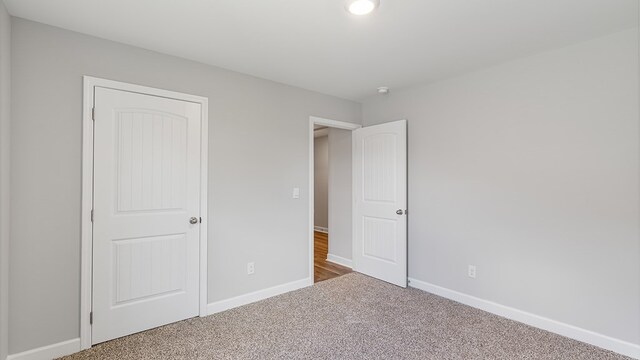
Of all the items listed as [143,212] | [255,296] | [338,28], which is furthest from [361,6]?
[255,296]

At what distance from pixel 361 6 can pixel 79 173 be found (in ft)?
7.58

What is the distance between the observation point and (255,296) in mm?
3148

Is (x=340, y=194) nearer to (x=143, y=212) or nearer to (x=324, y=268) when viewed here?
(x=324, y=268)

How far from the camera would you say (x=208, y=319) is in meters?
2.73

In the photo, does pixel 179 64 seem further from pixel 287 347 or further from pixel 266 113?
pixel 287 347

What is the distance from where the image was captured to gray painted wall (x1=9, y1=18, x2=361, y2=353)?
206cm

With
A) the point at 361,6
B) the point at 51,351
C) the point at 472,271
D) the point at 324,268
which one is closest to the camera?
the point at 361,6

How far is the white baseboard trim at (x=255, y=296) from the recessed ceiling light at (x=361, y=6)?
2.72 m

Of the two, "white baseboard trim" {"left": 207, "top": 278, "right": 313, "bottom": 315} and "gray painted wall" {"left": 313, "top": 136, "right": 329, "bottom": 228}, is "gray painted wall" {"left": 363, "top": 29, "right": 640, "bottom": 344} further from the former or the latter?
"gray painted wall" {"left": 313, "top": 136, "right": 329, "bottom": 228}

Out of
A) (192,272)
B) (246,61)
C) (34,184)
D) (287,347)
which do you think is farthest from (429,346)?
(34,184)

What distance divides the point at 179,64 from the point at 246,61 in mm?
588

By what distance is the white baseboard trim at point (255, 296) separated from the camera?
2881 mm

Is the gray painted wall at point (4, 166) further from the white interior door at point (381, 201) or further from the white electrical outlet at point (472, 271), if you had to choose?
the white electrical outlet at point (472, 271)

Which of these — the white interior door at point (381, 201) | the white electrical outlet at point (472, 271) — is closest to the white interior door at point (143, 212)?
the white interior door at point (381, 201)
